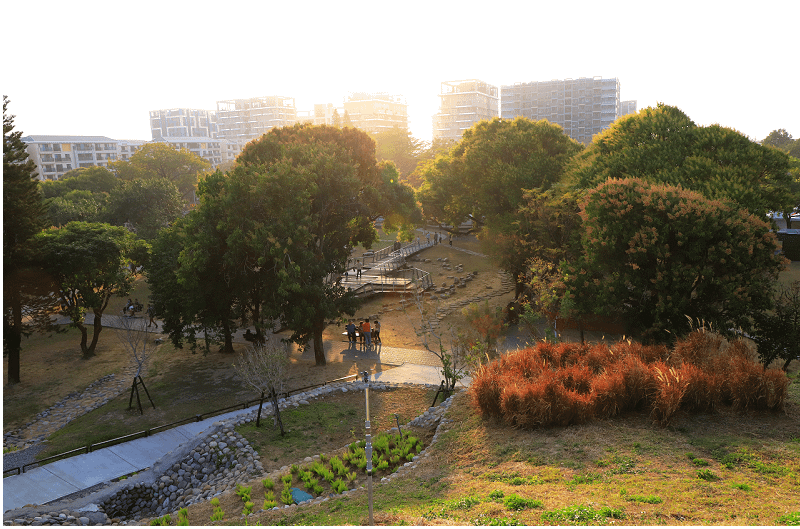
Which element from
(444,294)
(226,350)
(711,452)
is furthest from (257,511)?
(444,294)

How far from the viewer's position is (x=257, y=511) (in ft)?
34.4

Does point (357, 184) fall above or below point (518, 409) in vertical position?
above

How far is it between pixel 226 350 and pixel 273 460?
12500 millimetres

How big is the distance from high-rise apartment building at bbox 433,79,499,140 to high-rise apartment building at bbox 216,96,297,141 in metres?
48.1

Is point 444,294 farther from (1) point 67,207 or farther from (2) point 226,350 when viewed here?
(1) point 67,207

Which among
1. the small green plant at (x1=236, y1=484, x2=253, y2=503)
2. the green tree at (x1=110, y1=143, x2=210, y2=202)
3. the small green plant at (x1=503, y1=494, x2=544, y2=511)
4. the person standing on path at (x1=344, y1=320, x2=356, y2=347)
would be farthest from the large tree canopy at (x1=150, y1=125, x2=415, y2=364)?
the green tree at (x1=110, y1=143, x2=210, y2=202)

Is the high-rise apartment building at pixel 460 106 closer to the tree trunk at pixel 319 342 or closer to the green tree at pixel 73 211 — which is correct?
the green tree at pixel 73 211

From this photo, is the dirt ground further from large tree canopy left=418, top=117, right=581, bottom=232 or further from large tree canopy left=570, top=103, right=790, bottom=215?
large tree canopy left=570, top=103, right=790, bottom=215

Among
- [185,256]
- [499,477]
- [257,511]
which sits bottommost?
[257,511]

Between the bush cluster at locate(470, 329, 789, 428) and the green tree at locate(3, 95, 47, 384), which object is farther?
the green tree at locate(3, 95, 47, 384)

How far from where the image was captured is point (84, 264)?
76.9 ft

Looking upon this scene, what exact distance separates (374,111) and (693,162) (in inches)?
5479

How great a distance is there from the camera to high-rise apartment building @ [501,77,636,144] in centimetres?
11875

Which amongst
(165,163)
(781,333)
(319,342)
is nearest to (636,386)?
(781,333)
